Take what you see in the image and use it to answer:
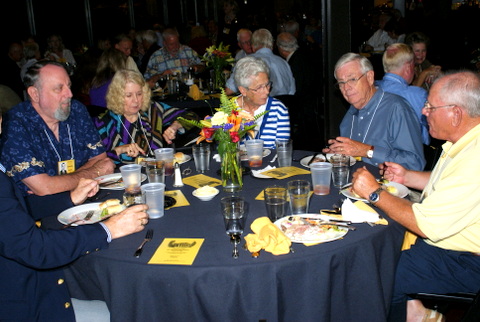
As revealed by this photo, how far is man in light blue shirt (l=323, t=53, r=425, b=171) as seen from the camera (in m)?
2.84

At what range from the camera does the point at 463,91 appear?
188 cm

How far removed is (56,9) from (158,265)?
12.3 meters

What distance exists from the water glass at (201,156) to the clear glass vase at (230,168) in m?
0.38

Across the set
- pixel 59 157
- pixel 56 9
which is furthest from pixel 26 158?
pixel 56 9

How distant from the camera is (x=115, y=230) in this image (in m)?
1.81

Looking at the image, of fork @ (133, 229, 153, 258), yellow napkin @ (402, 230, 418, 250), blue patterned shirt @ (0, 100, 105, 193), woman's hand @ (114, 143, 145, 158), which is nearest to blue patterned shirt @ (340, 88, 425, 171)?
yellow napkin @ (402, 230, 418, 250)

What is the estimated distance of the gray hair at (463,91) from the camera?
1.87 m

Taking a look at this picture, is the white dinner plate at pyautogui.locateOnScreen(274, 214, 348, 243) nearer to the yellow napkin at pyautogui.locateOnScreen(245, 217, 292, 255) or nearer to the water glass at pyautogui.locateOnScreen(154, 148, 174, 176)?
the yellow napkin at pyautogui.locateOnScreen(245, 217, 292, 255)

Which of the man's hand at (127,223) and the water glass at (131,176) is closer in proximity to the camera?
the man's hand at (127,223)

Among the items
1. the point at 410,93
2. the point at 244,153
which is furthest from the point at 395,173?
the point at 410,93

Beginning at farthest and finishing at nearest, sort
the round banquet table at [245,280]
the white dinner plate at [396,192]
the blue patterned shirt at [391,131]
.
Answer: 1. the blue patterned shirt at [391,131]
2. the white dinner plate at [396,192]
3. the round banquet table at [245,280]

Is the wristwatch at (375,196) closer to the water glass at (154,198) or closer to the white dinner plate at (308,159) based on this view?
the white dinner plate at (308,159)

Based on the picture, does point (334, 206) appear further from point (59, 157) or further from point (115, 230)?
point (59, 157)

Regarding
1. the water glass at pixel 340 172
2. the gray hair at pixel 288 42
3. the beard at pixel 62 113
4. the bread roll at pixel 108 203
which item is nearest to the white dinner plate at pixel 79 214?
the bread roll at pixel 108 203
